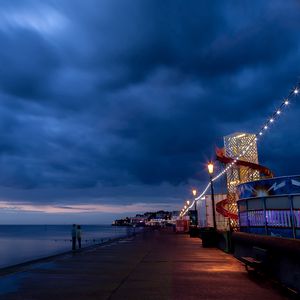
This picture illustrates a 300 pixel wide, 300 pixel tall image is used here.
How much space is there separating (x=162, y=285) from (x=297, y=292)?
3303 mm

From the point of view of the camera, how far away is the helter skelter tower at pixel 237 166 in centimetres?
3700

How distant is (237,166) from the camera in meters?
38.1

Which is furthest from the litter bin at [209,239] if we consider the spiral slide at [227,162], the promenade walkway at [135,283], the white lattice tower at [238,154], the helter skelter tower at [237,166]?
the spiral slide at [227,162]

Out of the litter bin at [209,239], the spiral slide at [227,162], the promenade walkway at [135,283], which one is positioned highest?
the spiral slide at [227,162]

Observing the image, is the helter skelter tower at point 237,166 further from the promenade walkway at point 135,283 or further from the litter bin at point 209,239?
the promenade walkway at point 135,283

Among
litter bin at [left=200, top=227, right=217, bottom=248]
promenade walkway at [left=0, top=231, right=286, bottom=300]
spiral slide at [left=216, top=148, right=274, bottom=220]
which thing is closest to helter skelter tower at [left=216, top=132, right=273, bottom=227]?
spiral slide at [left=216, top=148, right=274, bottom=220]

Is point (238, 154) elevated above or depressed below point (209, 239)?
above

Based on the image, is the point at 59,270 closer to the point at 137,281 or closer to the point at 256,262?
the point at 137,281

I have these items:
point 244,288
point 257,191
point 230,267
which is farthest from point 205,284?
point 257,191

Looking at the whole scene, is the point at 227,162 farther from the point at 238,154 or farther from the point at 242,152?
the point at 242,152

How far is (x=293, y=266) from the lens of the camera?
8734 millimetres

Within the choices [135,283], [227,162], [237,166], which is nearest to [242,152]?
[237,166]

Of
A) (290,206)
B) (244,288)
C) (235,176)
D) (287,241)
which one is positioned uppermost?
(235,176)

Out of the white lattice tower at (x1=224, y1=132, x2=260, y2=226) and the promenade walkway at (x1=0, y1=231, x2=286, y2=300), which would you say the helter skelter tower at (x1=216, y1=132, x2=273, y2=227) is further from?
the promenade walkway at (x1=0, y1=231, x2=286, y2=300)
